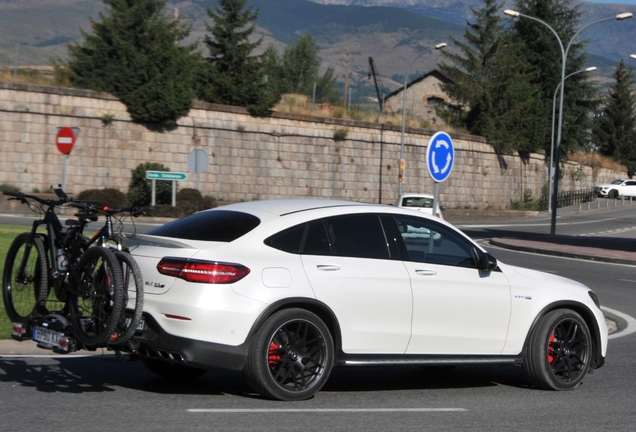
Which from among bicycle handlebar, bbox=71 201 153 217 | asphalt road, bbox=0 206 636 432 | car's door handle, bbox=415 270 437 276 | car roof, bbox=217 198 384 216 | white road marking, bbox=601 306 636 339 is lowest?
white road marking, bbox=601 306 636 339

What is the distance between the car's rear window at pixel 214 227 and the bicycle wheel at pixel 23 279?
0.93 m

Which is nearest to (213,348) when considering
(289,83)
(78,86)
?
(78,86)

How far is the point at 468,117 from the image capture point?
202 feet

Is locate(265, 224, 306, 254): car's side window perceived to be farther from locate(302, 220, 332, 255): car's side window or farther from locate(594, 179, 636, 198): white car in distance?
locate(594, 179, 636, 198): white car in distance

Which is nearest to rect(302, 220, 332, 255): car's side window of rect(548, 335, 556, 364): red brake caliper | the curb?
rect(548, 335, 556, 364): red brake caliper

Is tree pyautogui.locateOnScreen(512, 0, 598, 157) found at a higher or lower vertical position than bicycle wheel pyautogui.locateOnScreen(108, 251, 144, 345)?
higher

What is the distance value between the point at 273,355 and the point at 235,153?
35893mm

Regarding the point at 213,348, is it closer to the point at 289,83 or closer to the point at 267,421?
the point at 267,421

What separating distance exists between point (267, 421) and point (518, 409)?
2097mm

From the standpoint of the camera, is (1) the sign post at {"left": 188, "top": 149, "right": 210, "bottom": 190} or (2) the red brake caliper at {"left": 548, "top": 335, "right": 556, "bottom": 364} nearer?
(2) the red brake caliper at {"left": 548, "top": 335, "right": 556, "bottom": 364}

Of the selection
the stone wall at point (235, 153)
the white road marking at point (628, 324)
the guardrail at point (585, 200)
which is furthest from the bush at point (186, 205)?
the guardrail at point (585, 200)

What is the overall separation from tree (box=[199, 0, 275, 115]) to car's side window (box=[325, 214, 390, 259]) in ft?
117

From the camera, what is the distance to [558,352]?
796 cm

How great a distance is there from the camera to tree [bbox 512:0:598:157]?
238 ft
